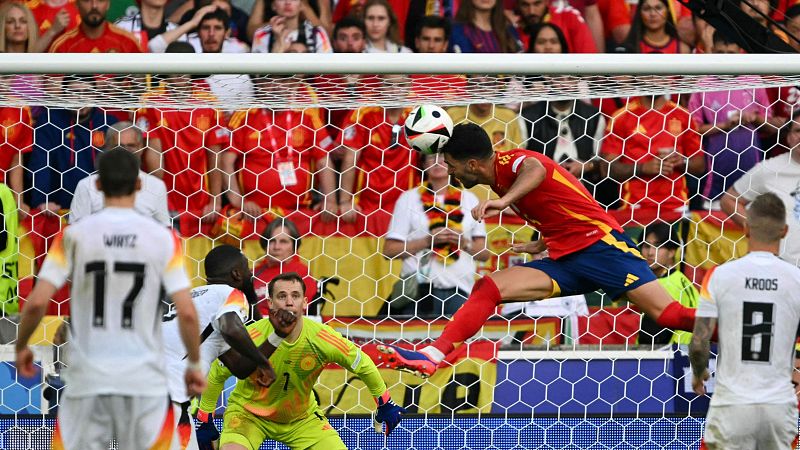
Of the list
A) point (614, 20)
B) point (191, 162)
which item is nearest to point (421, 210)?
point (191, 162)

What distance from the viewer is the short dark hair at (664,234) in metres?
8.38

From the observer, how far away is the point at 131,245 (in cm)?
524

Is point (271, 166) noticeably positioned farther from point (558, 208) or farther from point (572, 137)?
point (558, 208)

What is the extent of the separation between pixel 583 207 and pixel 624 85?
1.22 metres

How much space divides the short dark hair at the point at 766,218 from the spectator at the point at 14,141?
472 cm

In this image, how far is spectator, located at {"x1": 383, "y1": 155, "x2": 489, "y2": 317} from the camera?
8.38 meters

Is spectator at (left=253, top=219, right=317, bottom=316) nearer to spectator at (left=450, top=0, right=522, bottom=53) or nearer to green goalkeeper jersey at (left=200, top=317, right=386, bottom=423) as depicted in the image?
green goalkeeper jersey at (left=200, top=317, right=386, bottom=423)

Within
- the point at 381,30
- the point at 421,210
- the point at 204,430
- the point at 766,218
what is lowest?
the point at 204,430

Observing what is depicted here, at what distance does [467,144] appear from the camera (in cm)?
656

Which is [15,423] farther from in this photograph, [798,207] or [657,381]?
[798,207]

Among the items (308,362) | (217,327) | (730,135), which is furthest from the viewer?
(730,135)

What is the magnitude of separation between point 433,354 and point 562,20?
14.3ft

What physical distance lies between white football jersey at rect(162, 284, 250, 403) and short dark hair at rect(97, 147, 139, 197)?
117 centimetres

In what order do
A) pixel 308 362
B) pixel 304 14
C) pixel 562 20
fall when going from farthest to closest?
pixel 562 20 → pixel 304 14 → pixel 308 362
